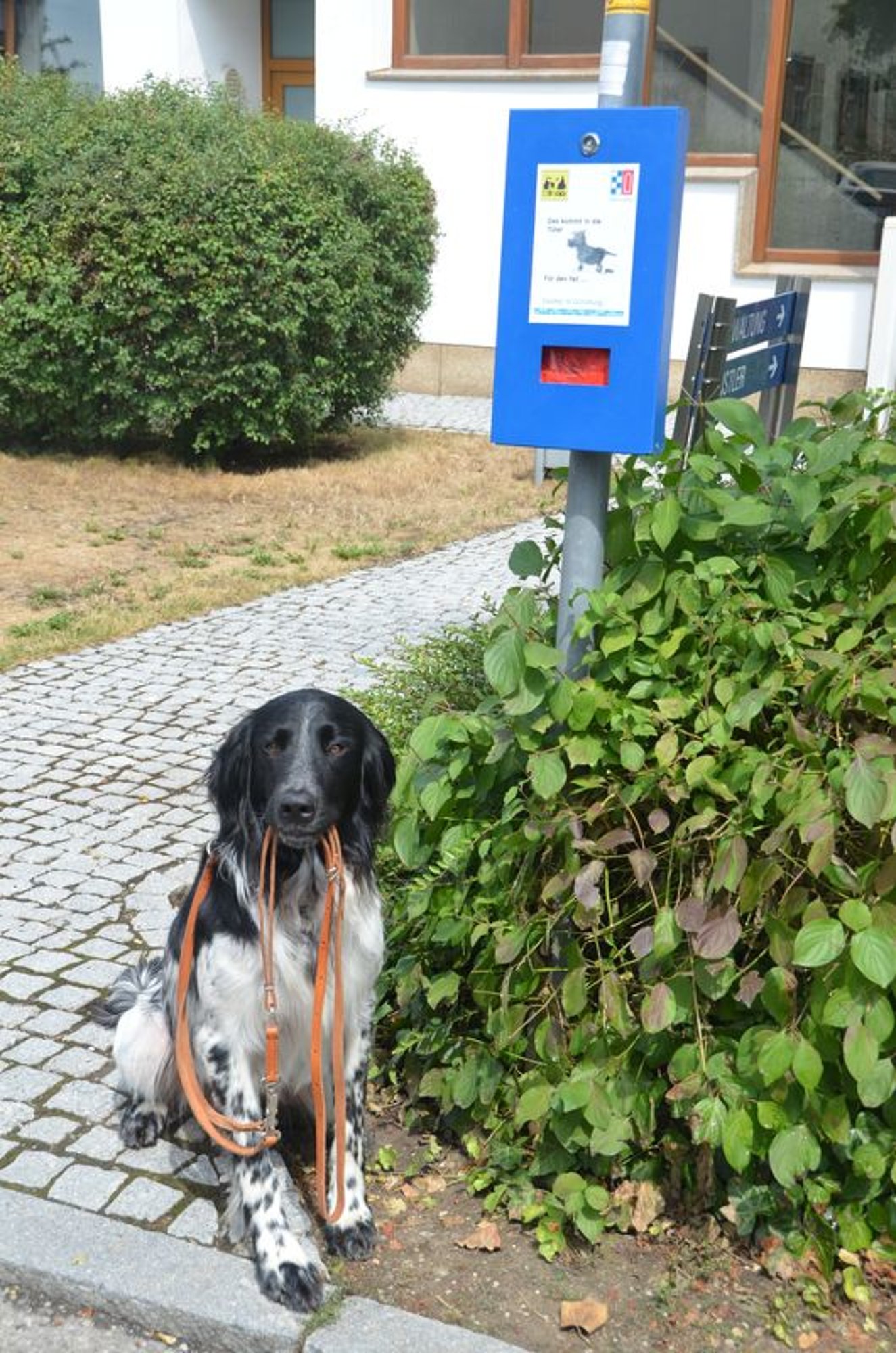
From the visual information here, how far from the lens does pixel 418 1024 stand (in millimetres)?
3781

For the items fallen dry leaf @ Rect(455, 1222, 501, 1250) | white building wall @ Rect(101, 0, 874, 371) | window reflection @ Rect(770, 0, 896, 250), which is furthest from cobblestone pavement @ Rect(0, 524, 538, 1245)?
window reflection @ Rect(770, 0, 896, 250)

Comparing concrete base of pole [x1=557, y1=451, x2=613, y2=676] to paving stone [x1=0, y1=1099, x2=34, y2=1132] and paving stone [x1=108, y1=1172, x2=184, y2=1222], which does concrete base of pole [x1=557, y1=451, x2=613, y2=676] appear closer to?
paving stone [x1=108, y1=1172, x2=184, y2=1222]

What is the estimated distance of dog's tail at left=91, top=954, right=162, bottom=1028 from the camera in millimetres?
3771

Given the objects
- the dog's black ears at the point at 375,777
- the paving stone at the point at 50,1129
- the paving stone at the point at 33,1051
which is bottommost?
the paving stone at the point at 50,1129

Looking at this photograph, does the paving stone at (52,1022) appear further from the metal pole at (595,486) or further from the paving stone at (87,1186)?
the metal pole at (595,486)

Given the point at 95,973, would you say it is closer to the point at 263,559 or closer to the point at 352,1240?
the point at 352,1240

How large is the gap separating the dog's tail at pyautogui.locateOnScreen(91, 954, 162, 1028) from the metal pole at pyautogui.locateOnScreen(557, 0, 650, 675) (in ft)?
4.56

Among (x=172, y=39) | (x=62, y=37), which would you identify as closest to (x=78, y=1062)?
(x=172, y=39)

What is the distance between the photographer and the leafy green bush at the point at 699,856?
113 inches

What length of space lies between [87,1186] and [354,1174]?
0.65m

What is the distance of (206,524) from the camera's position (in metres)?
10.8

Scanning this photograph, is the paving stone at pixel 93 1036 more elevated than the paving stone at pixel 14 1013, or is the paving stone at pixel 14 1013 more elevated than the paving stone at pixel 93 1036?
the paving stone at pixel 93 1036

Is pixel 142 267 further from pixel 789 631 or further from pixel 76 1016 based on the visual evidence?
pixel 789 631

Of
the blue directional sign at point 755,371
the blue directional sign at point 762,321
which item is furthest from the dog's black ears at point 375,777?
the blue directional sign at point 762,321
